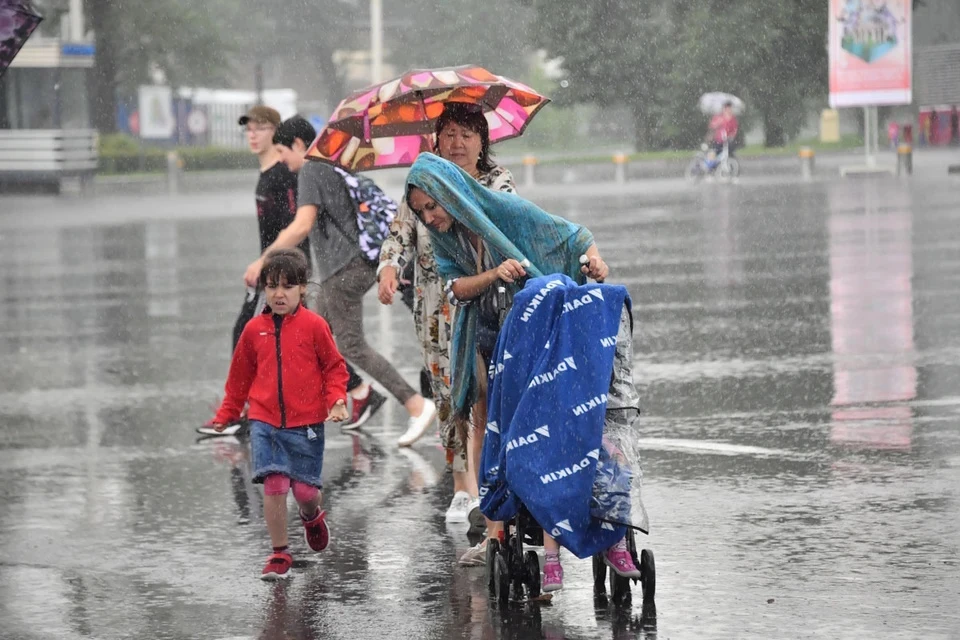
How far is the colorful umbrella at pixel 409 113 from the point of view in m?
7.76

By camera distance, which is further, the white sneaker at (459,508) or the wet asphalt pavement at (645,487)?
the white sneaker at (459,508)

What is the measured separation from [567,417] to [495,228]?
793 millimetres

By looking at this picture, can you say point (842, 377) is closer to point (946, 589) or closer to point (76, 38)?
point (946, 589)

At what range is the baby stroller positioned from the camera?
5660 mm

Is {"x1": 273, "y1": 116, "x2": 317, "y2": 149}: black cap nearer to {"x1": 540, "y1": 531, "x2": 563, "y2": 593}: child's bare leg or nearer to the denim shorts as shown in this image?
the denim shorts

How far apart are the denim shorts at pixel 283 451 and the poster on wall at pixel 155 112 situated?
58.0 m

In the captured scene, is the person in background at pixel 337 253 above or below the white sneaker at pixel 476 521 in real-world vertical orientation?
above

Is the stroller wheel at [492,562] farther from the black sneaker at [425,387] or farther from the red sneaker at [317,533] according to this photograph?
the black sneaker at [425,387]

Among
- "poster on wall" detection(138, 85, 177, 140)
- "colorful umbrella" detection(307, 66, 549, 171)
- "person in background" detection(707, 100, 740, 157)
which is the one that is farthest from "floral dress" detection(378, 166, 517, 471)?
"poster on wall" detection(138, 85, 177, 140)

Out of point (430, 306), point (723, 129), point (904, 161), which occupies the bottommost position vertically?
point (430, 306)

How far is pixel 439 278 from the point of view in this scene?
7160 millimetres

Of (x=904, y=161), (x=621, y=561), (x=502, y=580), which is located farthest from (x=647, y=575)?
(x=904, y=161)

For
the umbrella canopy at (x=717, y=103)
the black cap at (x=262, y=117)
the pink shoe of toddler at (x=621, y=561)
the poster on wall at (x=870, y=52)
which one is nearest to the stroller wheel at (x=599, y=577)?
the pink shoe of toddler at (x=621, y=561)

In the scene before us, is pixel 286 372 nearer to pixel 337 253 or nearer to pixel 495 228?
pixel 495 228
